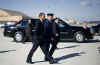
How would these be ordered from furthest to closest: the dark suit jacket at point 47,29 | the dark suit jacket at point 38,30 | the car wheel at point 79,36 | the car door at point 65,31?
1. the car wheel at point 79,36
2. the car door at point 65,31
3. the dark suit jacket at point 47,29
4. the dark suit jacket at point 38,30

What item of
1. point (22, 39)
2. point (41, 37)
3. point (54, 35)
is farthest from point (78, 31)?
point (41, 37)

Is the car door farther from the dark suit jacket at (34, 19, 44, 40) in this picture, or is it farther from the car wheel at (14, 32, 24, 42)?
the dark suit jacket at (34, 19, 44, 40)

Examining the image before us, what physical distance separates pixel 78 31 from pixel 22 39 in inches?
147

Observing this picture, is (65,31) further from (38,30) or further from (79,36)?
(38,30)

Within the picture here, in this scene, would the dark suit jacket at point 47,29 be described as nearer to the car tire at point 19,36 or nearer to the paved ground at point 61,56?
the paved ground at point 61,56

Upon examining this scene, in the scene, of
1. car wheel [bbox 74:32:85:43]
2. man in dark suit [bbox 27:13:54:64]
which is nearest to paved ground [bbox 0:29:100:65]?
man in dark suit [bbox 27:13:54:64]

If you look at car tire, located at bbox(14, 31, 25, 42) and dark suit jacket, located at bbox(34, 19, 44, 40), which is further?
car tire, located at bbox(14, 31, 25, 42)

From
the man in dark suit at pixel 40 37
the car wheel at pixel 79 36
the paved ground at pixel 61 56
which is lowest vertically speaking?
the paved ground at pixel 61 56

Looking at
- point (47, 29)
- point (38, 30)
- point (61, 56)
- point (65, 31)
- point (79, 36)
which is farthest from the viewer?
point (79, 36)

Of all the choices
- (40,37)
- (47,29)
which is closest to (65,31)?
(47,29)

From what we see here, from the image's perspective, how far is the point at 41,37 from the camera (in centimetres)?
574

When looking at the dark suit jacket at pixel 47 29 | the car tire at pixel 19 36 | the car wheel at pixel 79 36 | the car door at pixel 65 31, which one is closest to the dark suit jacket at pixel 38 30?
the dark suit jacket at pixel 47 29

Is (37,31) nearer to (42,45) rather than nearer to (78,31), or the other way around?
(42,45)

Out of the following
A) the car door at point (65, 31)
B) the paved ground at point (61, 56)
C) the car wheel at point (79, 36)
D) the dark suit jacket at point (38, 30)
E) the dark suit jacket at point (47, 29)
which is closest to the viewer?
the dark suit jacket at point (38, 30)
